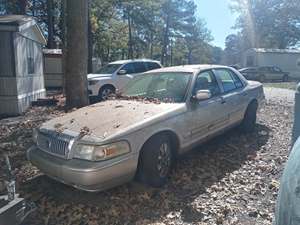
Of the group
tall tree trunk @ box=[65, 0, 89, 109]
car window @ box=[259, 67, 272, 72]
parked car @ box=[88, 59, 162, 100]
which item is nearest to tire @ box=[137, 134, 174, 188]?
tall tree trunk @ box=[65, 0, 89, 109]

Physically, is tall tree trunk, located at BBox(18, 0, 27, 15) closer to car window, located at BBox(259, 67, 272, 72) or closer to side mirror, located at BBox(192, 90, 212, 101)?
car window, located at BBox(259, 67, 272, 72)

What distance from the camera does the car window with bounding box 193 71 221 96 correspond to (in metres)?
5.46

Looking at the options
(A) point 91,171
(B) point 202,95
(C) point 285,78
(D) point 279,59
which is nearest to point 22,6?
(C) point 285,78

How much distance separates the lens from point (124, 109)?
15.7ft

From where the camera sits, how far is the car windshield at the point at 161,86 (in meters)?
5.22

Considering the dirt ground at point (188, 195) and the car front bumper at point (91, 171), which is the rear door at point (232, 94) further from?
the car front bumper at point (91, 171)

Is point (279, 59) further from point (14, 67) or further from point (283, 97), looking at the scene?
point (14, 67)

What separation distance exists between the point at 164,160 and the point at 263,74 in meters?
29.5

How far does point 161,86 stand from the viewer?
18.4ft

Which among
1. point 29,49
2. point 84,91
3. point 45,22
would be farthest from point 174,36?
point 84,91

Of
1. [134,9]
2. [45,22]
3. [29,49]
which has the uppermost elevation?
[134,9]

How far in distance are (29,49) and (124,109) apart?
9895 mm

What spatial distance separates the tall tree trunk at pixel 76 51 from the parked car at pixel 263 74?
2485 centimetres

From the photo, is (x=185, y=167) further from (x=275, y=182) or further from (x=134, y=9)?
(x=134, y=9)
